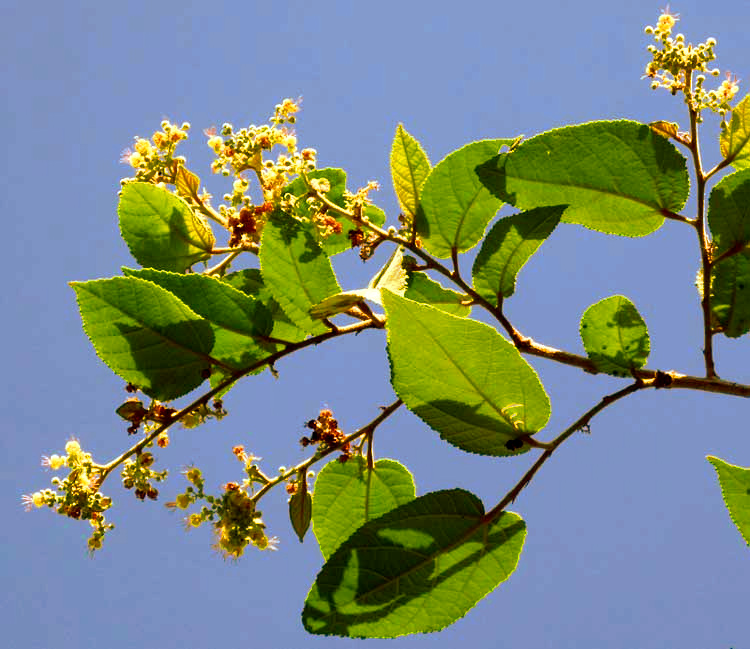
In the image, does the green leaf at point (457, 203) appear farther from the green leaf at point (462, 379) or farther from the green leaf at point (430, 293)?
the green leaf at point (462, 379)

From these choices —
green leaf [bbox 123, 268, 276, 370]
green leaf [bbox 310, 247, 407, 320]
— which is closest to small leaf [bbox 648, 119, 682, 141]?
green leaf [bbox 310, 247, 407, 320]

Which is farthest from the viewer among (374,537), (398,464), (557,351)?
(398,464)

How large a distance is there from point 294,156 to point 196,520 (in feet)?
2.73

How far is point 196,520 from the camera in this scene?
202 centimetres

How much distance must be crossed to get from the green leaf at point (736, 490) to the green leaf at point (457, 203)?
2.29ft

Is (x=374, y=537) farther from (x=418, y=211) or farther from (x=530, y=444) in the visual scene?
(x=418, y=211)

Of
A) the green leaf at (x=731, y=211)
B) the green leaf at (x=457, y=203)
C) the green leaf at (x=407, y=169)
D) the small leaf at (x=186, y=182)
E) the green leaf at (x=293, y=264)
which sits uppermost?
the small leaf at (x=186, y=182)

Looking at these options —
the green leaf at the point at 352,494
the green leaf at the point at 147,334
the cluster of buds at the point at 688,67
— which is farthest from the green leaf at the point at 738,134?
the green leaf at the point at 147,334

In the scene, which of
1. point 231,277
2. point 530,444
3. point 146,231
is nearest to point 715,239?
point 530,444

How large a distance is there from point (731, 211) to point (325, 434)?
38.5 inches

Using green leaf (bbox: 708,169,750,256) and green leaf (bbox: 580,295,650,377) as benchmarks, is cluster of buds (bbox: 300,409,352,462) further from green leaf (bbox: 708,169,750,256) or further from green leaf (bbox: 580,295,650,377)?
green leaf (bbox: 708,169,750,256)

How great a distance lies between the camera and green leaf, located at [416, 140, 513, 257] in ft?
6.40

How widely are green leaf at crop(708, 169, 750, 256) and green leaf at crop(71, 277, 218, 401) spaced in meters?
1.07

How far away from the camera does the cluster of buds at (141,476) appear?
6.61 feet
